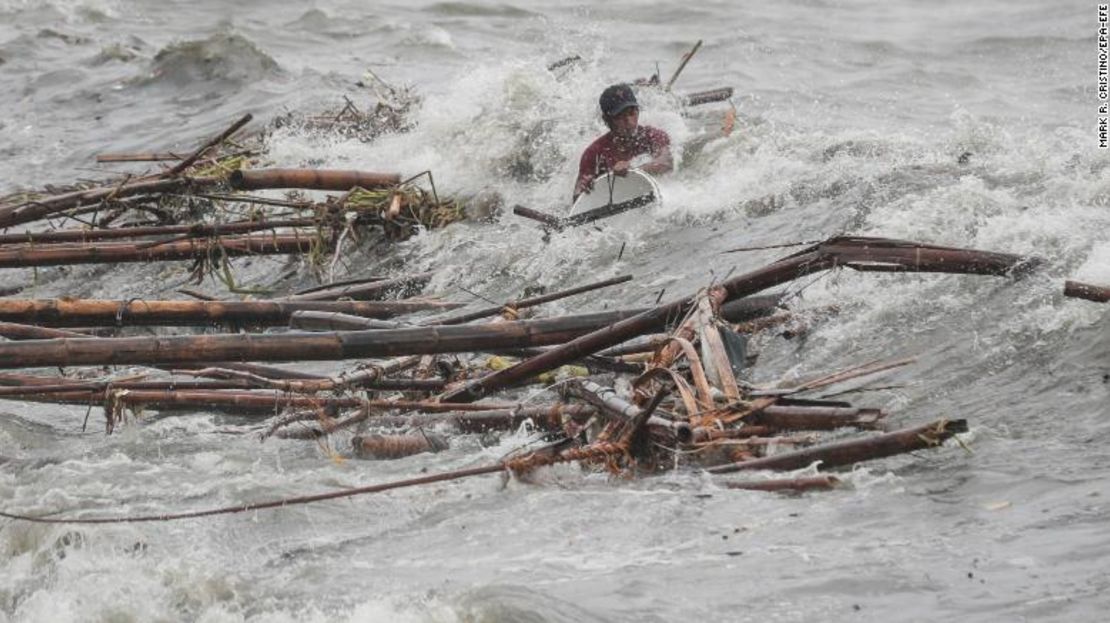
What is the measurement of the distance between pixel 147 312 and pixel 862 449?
339cm

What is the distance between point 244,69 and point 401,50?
2123 millimetres

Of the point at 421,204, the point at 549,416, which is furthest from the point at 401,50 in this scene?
the point at 549,416

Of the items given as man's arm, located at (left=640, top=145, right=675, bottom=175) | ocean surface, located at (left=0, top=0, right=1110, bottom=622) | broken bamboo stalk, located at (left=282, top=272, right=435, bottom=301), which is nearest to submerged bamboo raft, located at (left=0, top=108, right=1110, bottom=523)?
ocean surface, located at (left=0, top=0, right=1110, bottom=622)

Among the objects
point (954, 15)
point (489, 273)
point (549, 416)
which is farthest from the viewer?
point (954, 15)

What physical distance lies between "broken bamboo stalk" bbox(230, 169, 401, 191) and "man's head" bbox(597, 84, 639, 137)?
1.48 metres

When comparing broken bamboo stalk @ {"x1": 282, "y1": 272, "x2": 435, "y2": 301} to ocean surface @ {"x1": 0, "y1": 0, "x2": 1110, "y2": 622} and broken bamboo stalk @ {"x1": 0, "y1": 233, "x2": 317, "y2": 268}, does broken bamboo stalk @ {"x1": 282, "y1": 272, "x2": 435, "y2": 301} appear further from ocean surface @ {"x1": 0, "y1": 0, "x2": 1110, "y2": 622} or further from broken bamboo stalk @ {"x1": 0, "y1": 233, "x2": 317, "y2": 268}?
broken bamboo stalk @ {"x1": 0, "y1": 233, "x2": 317, "y2": 268}

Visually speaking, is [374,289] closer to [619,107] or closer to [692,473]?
[619,107]

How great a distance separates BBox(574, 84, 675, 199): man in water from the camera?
10281 millimetres

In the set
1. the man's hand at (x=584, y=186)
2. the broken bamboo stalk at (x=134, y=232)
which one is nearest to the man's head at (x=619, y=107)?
the man's hand at (x=584, y=186)

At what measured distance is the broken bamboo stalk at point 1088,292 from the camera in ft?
19.1

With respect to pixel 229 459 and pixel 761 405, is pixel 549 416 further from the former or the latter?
pixel 229 459

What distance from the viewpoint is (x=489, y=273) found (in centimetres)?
947

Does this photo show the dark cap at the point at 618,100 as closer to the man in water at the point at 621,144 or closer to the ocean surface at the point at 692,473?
the man in water at the point at 621,144

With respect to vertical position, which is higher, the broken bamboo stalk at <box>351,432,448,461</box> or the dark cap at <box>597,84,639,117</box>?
the dark cap at <box>597,84,639,117</box>
